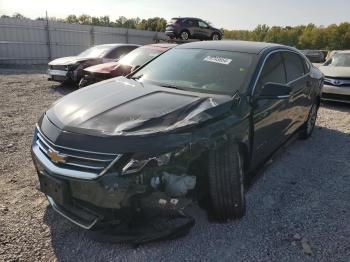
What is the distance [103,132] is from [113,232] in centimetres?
79

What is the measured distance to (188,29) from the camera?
19734mm

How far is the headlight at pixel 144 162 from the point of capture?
8.03 feet

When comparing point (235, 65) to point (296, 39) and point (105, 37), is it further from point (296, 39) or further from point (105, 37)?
point (296, 39)

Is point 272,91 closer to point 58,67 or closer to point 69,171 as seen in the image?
point 69,171

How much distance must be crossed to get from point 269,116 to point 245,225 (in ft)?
4.16

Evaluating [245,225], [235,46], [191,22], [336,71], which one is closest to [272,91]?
[235,46]

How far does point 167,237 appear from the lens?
2721 millimetres

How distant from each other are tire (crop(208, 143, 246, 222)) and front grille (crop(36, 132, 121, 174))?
0.87m

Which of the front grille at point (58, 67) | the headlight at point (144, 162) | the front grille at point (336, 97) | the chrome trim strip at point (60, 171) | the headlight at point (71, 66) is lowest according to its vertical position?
the front grille at point (336, 97)

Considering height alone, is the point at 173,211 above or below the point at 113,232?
above

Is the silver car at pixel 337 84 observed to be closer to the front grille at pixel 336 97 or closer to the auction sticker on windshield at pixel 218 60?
the front grille at pixel 336 97

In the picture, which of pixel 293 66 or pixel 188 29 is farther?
pixel 188 29

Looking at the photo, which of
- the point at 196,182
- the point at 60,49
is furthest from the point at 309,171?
the point at 60,49

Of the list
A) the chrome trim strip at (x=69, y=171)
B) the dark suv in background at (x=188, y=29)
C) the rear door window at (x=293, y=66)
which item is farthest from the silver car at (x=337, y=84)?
the dark suv in background at (x=188, y=29)
